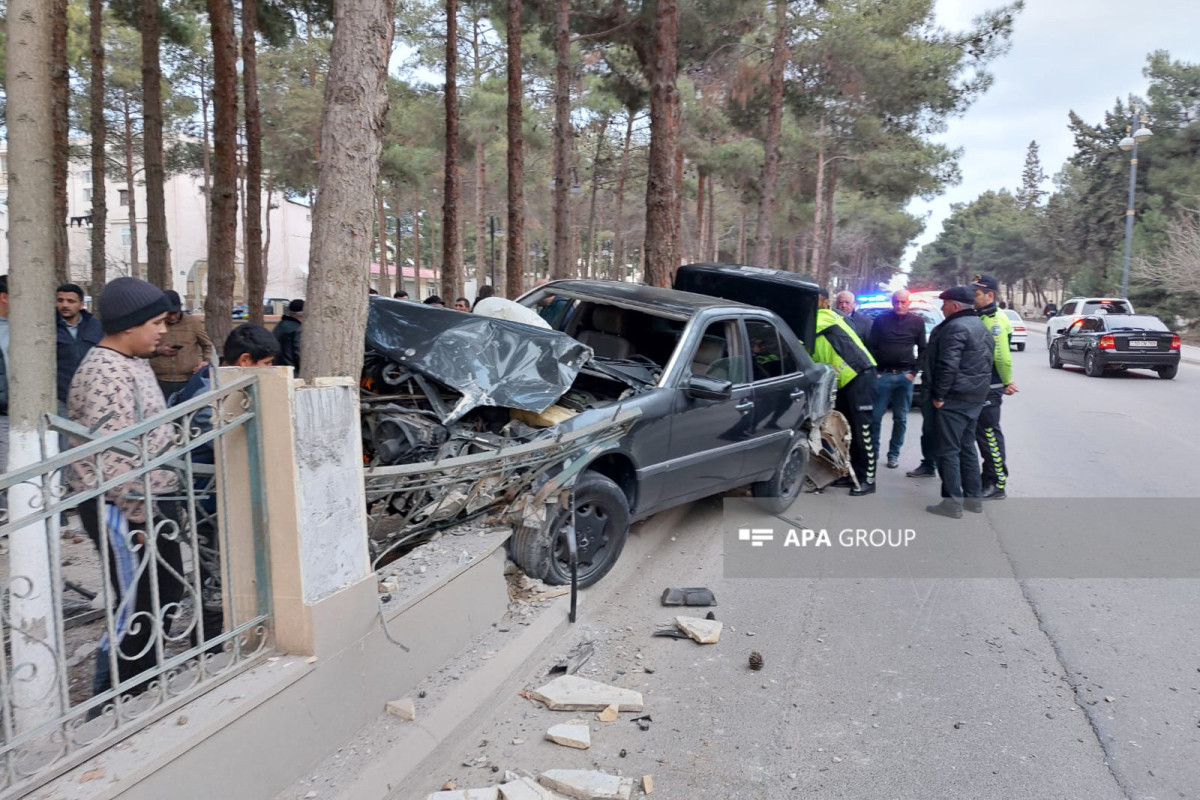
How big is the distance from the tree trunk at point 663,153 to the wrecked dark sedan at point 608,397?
5.68 metres

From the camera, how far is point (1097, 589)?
17.1 ft

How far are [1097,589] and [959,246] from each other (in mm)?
107201

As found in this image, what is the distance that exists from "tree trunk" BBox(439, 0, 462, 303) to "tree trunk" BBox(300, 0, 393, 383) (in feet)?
36.5

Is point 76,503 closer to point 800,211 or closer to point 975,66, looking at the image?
point 975,66

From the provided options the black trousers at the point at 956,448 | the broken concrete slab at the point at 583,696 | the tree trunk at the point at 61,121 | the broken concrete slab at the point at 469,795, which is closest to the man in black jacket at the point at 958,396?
the black trousers at the point at 956,448

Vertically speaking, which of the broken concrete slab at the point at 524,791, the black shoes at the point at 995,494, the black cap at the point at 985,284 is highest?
the black cap at the point at 985,284

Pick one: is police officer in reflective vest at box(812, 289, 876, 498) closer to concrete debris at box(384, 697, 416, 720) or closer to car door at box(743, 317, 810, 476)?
car door at box(743, 317, 810, 476)

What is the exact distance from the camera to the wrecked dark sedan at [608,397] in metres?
4.56

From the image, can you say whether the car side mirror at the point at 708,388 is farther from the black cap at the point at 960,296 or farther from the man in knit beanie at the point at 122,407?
the man in knit beanie at the point at 122,407

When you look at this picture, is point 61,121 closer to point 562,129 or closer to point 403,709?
point 403,709

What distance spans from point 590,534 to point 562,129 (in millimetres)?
12854

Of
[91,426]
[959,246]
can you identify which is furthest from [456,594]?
[959,246]

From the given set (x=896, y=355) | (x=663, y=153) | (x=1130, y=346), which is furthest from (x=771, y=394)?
(x=1130, y=346)

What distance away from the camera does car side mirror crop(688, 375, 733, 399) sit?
17.8 ft
